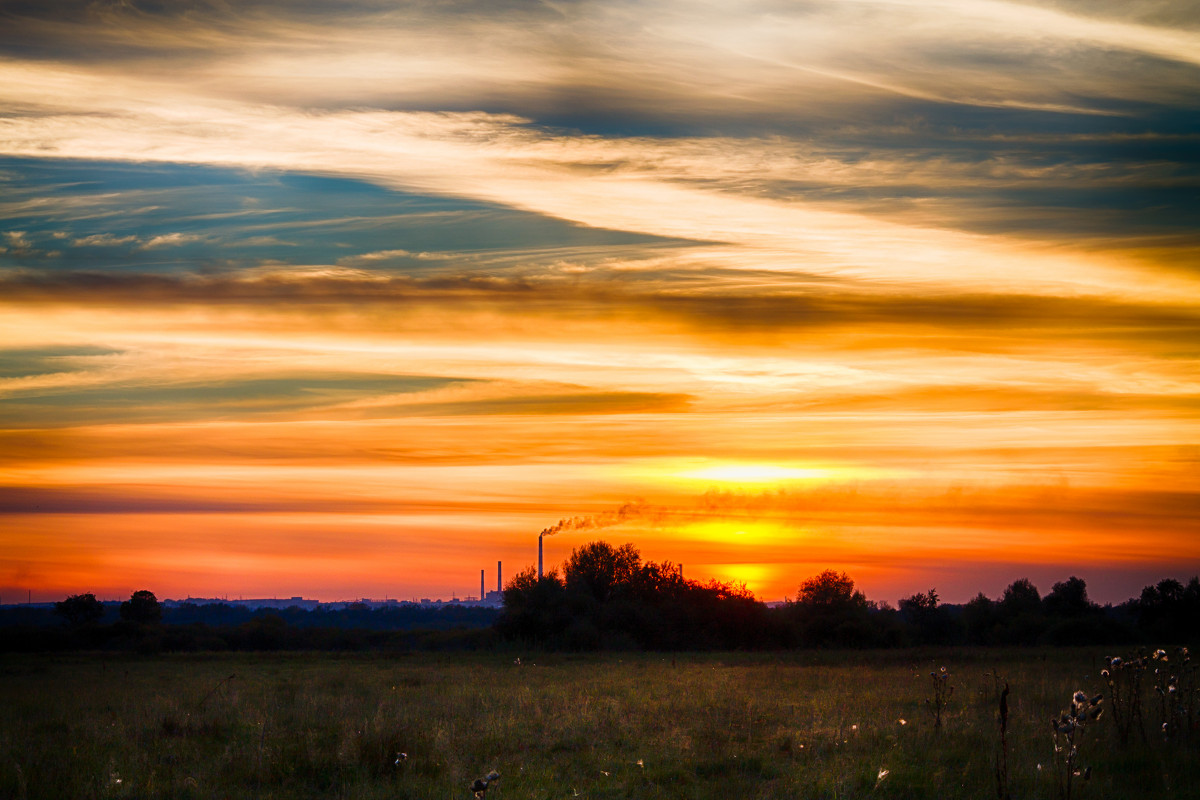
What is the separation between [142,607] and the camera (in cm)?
8575

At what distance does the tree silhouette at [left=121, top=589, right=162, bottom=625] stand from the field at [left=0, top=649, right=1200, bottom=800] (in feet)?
222

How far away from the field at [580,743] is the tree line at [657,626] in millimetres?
34641

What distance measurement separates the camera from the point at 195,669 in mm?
36188

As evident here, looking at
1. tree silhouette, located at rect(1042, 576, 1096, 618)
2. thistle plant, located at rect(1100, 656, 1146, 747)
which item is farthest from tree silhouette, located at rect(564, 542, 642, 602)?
thistle plant, located at rect(1100, 656, 1146, 747)

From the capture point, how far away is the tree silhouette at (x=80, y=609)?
287ft

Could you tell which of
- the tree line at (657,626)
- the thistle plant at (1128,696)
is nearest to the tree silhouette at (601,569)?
the tree line at (657,626)

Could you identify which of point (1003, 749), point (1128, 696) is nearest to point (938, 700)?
point (1128, 696)

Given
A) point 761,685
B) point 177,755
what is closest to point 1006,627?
point 761,685

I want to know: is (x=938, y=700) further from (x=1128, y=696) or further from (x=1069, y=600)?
(x=1069, y=600)

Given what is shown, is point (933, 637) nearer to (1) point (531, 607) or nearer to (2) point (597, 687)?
(1) point (531, 607)

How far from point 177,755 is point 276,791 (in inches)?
107

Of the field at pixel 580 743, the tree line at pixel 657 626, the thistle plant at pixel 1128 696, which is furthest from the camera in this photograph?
the tree line at pixel 657 626

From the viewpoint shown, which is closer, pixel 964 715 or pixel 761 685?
pixel 964 715

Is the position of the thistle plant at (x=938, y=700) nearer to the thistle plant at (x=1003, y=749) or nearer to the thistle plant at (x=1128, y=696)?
the thistle plant at (x=1128, y=696)
